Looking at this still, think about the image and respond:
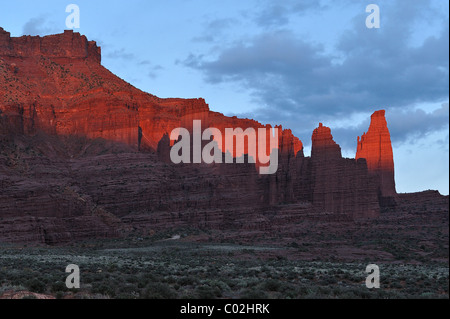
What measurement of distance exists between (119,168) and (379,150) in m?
66.8

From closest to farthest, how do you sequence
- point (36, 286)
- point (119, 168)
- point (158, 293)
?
1. point (158, 293)
2. point (36, 286)
3. point (119, 168)

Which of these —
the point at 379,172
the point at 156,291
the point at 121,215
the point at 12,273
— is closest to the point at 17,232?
the point at 121,215

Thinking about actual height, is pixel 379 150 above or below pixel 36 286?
above

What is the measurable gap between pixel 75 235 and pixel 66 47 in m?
89.9

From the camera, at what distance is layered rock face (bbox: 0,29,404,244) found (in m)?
73.6

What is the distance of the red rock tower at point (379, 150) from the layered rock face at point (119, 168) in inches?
11.0

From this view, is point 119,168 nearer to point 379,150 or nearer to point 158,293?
point 379,150

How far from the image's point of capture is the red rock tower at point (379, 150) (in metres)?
128

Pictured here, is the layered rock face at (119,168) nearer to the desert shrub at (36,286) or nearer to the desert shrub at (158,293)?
the desert shrub at (36,286)

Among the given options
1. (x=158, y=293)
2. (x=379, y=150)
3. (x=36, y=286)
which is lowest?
(x=36, y=286)

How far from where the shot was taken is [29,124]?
11131cm

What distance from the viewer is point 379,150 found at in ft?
430

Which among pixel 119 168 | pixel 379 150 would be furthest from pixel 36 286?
pixel 379 150
